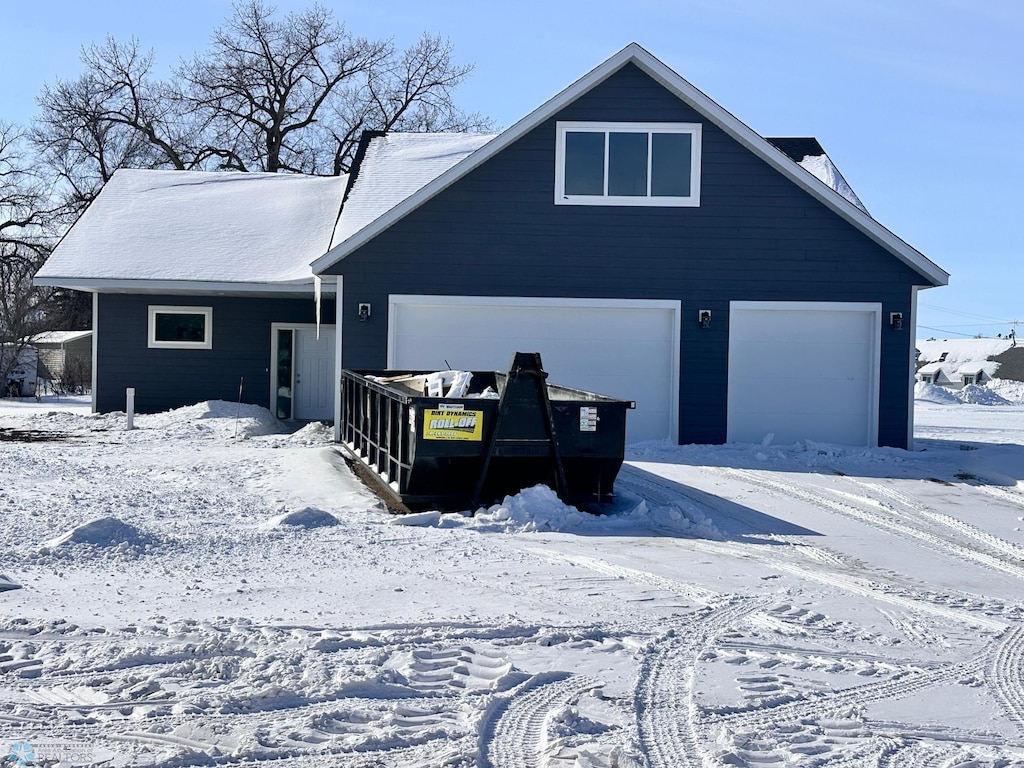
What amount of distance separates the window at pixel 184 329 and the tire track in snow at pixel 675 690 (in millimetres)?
15494

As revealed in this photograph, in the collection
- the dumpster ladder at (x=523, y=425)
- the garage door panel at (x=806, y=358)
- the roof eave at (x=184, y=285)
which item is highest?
the roof eave at (x=184, y=285)

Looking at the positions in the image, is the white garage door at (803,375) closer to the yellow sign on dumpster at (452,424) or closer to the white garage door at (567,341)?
the white garage door at (567,341)

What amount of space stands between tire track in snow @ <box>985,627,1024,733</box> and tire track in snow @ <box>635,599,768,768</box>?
4.63 feet

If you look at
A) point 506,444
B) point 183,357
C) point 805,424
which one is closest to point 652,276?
point 805,424

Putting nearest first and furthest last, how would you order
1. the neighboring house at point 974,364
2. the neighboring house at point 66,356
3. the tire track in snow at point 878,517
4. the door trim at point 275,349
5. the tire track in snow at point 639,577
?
1. the tire track in snow at point 639,577
2. the tire track in snow at point 878,517
3. the door trim at point 275,349
4. the neighboring house at point 66,356
5. the neighboring house at point 974,364

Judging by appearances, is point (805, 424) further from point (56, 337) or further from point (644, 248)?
point (56, 337)

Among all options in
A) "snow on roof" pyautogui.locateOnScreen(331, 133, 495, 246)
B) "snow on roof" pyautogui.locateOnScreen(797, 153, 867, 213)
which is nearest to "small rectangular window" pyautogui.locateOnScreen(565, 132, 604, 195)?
"snow on roof" pyautogui.locateOnScreen(331, 133, 495, 246)

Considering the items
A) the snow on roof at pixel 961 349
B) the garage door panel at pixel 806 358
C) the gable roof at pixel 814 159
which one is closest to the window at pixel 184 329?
the garage door panel at pixel 806 358

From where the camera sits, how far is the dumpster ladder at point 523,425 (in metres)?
9.53

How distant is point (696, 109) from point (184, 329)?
34.7 ft

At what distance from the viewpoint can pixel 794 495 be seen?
38.2ft

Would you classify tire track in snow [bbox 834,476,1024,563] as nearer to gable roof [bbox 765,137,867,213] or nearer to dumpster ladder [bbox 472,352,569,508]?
dumpster ladder [bbox 472,352,569,508]

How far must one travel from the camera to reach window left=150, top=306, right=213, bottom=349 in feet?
65.3

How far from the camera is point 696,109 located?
15.9 metres
